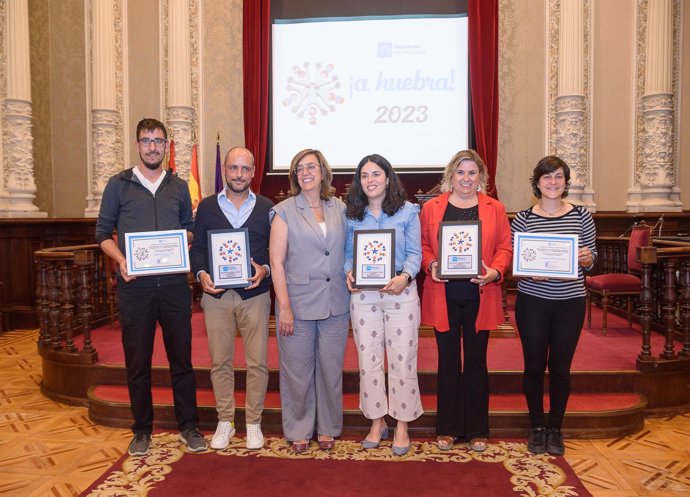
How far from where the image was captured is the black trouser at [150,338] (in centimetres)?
317

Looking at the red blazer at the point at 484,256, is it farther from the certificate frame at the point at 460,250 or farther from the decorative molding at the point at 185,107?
the decorative molding at the point at 185,107

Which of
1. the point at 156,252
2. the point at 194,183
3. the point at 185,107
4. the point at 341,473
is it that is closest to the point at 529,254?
the point at 341,473

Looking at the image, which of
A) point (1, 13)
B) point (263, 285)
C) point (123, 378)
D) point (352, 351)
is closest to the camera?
point (263, 285)

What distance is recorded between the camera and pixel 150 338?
10.7 ft

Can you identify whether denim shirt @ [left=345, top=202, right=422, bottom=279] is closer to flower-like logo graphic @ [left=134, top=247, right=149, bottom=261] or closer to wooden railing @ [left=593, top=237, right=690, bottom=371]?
flower-like logo graphic @ [left=134, top=247, right=149, bottom=261]

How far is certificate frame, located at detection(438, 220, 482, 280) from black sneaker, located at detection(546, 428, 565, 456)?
108 centimetres

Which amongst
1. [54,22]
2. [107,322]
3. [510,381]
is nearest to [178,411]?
[510,381]

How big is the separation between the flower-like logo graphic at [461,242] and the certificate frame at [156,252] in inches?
56.1

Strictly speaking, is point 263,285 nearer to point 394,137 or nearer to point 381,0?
point 394,137

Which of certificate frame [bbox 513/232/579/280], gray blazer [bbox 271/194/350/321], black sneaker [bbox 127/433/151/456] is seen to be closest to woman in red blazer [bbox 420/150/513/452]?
certificate frame [bbox 513/232/579/280]

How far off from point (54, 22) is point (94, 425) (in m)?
6.59

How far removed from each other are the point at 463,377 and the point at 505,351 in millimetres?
1531

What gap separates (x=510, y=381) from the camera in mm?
4008

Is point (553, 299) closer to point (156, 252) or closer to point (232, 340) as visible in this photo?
point (232, 340)
